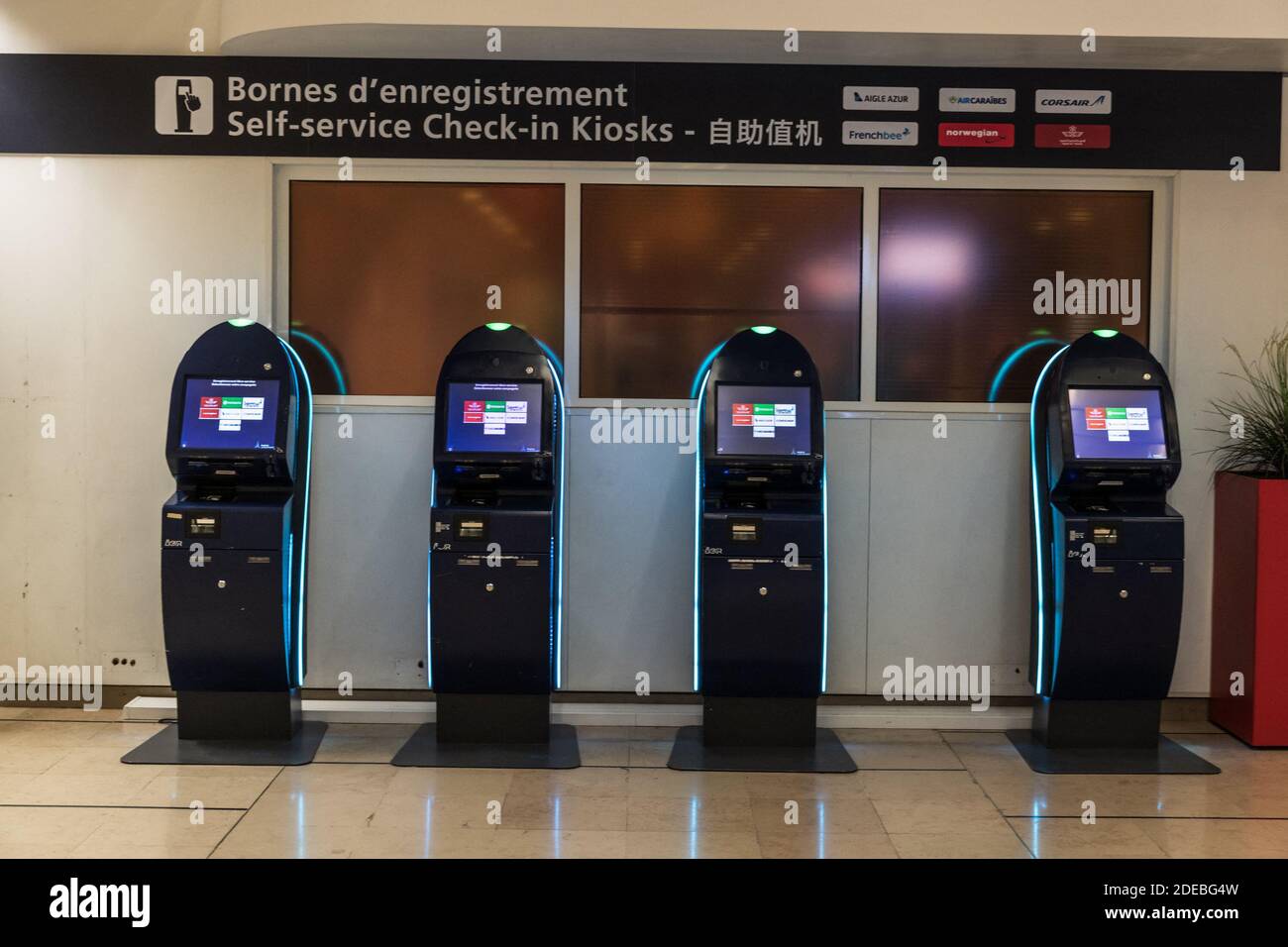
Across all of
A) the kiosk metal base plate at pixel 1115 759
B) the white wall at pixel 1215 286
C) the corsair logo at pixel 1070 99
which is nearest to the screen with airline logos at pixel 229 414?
the kiosk metal base plate at pixel 1115 759

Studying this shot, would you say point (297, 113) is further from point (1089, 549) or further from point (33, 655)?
point (1089, 549)

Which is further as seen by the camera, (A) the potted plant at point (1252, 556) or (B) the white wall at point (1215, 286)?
(B) the white wall at point (1215, 286)

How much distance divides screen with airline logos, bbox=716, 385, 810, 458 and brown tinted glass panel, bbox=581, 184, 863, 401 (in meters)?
0.60

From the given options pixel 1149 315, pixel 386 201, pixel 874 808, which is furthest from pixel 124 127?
pixel 1149 315

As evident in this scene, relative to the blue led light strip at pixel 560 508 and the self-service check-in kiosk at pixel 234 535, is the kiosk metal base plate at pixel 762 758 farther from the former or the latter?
the self-service check-in kiosk at pixel 234 535

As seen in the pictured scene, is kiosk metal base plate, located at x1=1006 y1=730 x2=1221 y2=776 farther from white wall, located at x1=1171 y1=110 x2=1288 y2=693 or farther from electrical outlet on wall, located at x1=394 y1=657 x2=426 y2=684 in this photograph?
electrical outlet on wall, located at x1=394 y1=657 x2=426 y2=684

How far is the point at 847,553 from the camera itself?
18.7 feet

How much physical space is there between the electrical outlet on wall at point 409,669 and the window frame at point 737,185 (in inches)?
44.2

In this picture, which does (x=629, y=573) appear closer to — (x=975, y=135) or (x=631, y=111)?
(x=631, y=111)

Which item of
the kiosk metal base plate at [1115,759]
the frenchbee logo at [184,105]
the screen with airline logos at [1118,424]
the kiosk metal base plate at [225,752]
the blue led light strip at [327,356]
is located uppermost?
the frenchbee logo at [184,105]

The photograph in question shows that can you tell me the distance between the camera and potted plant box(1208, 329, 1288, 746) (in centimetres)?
530

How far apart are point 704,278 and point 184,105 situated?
2.41m

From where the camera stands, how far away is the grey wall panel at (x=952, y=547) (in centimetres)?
570

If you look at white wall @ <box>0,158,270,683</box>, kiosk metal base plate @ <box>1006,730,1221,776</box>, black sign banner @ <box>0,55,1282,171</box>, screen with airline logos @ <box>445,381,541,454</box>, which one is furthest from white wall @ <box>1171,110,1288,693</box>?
white wall @ <box>0,158,270,683</box>
